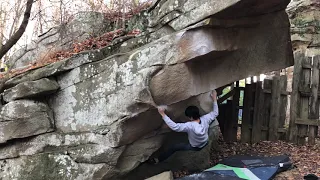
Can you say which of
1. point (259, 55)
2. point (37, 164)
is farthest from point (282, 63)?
point (37, 164)

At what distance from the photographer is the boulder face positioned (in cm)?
530

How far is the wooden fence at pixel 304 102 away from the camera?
8.36m

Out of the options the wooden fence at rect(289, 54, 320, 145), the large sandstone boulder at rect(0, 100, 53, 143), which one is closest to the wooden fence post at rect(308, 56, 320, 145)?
the wooden fence at rect(289, 54, 320, 145)

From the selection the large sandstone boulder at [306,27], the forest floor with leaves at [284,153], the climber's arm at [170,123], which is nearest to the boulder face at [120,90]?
the climber's arm at [170,123]

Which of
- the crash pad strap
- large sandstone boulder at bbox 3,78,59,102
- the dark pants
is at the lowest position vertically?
the crash pad strap

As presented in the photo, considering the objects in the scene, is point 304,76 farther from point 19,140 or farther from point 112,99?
point 19,140

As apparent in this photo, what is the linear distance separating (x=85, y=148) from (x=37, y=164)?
84cm

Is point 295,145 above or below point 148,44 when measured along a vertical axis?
below

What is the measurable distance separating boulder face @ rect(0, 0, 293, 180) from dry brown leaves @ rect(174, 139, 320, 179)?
1.96 metres

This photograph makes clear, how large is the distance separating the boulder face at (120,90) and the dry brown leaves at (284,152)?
1.96 metres

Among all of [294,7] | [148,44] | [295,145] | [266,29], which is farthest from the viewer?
[294,7]

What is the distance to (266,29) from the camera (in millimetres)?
6180

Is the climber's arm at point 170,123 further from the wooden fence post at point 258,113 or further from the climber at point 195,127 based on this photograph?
the wooden fence post at point 258,113

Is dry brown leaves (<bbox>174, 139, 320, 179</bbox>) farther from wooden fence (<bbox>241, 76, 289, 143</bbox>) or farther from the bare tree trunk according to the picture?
the bare tree trunk
